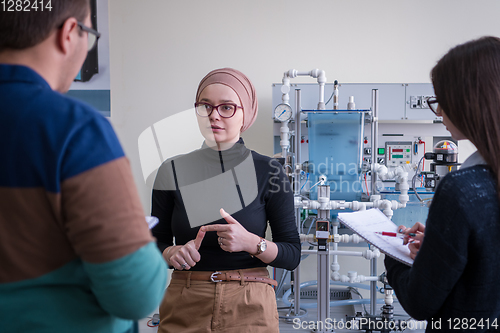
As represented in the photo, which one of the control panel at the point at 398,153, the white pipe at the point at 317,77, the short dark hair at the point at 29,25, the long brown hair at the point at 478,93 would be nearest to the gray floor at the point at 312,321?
the control panel at the point at 398,153

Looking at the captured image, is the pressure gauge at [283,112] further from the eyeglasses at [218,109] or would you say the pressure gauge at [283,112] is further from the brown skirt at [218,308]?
the brown skirt at [218,308]

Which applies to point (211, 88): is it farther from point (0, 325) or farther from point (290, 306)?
point (290, 306)

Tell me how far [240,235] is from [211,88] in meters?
0.49

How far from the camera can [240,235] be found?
101cm

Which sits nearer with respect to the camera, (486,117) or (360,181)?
(486,117)

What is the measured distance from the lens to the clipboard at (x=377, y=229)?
0.90 metres

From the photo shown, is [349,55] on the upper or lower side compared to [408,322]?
upper

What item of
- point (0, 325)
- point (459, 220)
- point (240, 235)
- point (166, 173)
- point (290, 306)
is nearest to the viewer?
point (0, 325)

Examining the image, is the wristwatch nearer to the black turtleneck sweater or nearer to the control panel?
the black turtleneck sweater

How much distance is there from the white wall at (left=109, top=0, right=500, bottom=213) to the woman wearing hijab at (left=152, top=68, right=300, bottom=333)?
2.03 m

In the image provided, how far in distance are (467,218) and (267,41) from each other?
2.80 meters

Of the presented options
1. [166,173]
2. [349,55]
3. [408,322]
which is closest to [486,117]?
[166,173]

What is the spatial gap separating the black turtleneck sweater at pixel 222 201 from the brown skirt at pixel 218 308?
65 millimetres

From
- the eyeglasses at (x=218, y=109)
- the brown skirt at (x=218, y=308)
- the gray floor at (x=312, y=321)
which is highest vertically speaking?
the eyeglasses at (x=218, y=109)
